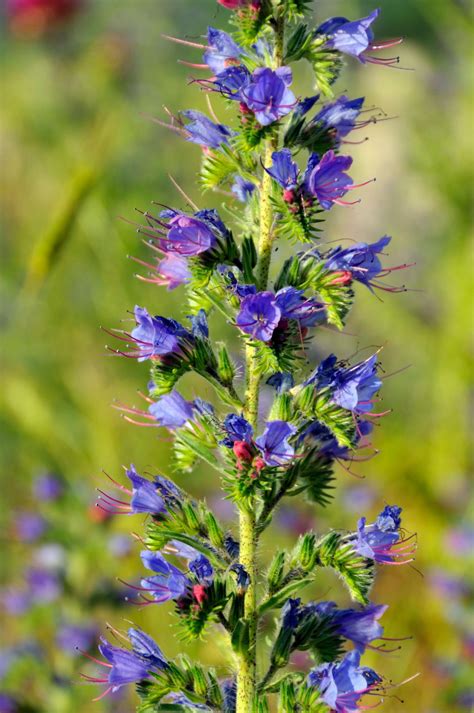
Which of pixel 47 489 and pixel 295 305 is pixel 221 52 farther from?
pixel 47 489

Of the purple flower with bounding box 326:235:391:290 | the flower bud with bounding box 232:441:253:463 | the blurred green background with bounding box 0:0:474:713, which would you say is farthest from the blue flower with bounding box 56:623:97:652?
the purple flower with bounding box 326:235:391:290

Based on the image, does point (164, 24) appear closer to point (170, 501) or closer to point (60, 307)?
point (60, 307)

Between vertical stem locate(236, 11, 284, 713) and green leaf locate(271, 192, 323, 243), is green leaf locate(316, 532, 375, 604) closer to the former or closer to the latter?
vertical stem locate(236, 11, 284, 713)

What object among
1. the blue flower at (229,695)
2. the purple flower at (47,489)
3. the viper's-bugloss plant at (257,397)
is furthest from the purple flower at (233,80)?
the purple flower at (47,489)

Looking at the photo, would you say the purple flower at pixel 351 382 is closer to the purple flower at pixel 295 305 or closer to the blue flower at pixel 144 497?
the purple flower at pixel 295 305

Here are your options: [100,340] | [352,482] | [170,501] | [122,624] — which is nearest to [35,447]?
[100,340]

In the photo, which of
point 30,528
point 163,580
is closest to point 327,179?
point 163,580
